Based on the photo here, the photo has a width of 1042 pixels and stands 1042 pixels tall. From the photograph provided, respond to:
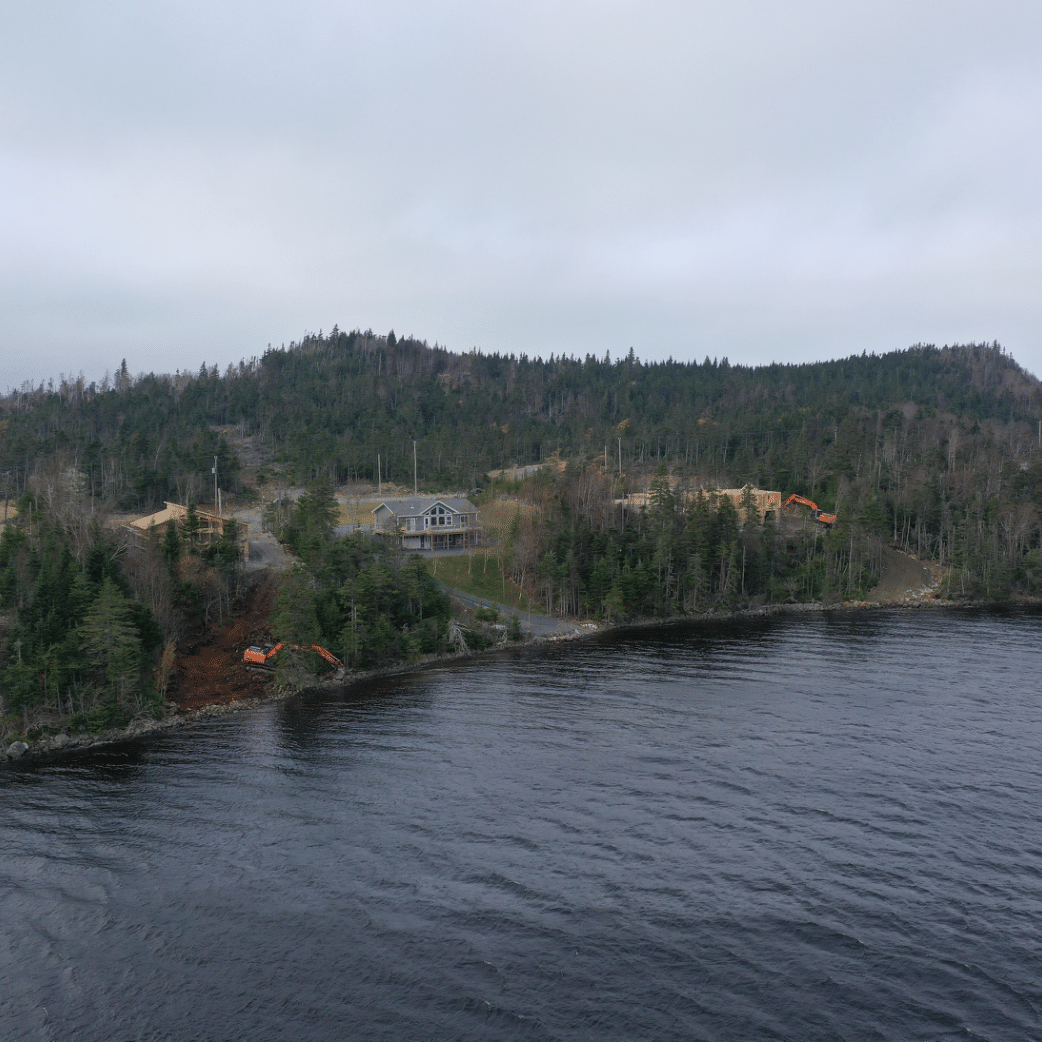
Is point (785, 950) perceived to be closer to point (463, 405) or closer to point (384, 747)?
point (384, 747)

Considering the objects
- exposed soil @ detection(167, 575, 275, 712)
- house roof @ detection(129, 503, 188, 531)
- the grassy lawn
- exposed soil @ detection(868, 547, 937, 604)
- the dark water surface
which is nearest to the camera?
the dark water surface

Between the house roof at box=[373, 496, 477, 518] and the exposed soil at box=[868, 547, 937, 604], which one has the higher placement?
the house roof at box=[373, 496, 477, 518]

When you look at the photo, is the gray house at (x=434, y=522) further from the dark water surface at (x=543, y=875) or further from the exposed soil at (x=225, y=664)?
the dark water surface at (x=543, y=875)

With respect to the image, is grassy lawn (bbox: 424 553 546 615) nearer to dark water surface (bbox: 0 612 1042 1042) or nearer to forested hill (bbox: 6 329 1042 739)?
forested hill (bbox: 6 329 1042 739)

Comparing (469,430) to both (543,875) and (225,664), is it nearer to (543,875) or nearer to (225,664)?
(225,664)

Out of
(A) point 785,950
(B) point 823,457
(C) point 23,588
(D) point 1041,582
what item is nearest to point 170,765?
(C) point 23,588

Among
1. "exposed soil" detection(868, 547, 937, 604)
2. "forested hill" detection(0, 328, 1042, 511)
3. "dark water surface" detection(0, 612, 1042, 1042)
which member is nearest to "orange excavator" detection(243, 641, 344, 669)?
"dark water surface" detection(0, 612, 1042, 1042)

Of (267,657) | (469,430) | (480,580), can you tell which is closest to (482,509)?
(480,580)
